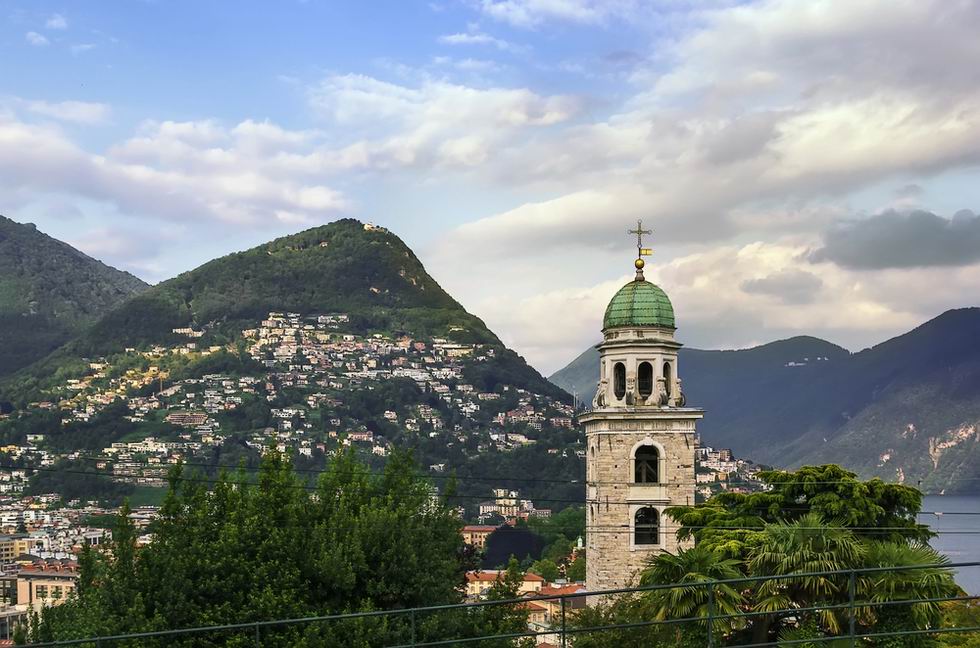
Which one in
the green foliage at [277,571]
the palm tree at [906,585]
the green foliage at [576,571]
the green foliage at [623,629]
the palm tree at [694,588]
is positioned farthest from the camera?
the green foliage at [576,571]

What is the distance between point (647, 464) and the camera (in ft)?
116

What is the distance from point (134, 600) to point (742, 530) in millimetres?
11449

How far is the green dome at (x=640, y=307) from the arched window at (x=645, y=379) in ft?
3.68

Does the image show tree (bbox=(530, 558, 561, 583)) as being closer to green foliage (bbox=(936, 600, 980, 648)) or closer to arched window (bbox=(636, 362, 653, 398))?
arched window (bbox=(636, 362, 653, 398))

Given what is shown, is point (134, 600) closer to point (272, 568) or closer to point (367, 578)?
point (272, 568)

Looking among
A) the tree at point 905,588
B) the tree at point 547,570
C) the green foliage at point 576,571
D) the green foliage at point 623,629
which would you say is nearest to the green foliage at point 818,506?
the green foliage at point 623,629

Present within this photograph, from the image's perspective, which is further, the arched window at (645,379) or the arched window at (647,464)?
the arched window at (645,379)

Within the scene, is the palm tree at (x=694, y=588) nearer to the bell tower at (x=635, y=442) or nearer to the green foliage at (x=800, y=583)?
the green foliage at (x=800, y=583)

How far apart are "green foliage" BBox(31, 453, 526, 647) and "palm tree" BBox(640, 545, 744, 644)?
2.57m

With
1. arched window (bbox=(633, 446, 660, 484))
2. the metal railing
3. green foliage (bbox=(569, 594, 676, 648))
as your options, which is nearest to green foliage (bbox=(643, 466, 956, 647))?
the metal railing

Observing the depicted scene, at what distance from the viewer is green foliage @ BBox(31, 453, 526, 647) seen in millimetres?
22125

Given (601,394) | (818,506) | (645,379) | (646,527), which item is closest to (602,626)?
(818,506)

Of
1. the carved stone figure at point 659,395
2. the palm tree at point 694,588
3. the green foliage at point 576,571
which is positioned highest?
the carved stone figure at point 659,395

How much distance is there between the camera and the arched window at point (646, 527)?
113 feet
